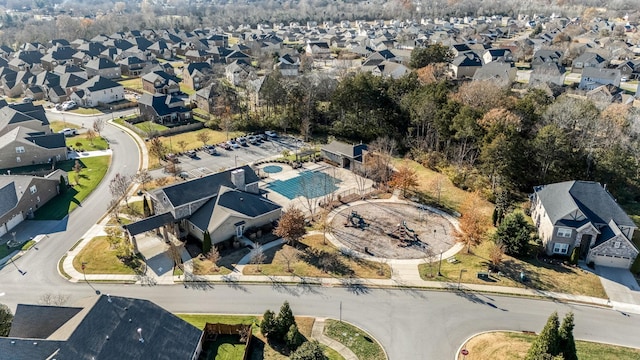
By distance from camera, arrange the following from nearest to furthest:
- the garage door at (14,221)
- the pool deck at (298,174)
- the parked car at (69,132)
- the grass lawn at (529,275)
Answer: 1. the grass lawn at (529,275)
2. the garage door at (14,221)
3. the pool deck at (298,174)
4. the parked car at (69,132)

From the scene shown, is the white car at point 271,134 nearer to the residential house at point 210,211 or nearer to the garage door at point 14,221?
the residential house at point 210,211

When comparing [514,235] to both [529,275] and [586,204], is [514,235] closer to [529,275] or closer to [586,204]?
[529,275]

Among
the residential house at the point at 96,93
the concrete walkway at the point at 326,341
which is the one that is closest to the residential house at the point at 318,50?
the residential house at the point at 96,93

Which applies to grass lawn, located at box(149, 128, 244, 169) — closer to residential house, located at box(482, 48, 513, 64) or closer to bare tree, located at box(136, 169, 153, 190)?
bare tree, located at box(136, 169, 153, 190)

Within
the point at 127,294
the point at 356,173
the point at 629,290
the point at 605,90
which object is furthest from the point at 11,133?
the point at 605,90

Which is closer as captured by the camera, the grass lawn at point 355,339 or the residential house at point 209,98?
the grass lawn at point 355,339
